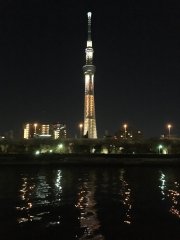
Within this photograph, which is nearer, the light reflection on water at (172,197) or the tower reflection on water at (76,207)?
the tower reflection on water at (76,207)

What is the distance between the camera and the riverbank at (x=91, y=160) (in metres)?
93.2

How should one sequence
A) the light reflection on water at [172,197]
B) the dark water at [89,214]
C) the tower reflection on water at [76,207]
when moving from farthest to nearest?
the light reflection on water at [172,197] < the tower reflection on water at [76,207] < the dark water at [89,214]

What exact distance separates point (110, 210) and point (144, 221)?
442 cm

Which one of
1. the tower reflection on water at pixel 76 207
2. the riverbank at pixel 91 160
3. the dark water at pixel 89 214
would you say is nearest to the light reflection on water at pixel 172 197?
the dark water at pixel 89 214

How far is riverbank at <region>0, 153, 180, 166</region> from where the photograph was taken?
9325 cm

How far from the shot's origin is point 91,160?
9644 cm

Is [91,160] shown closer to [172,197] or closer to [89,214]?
[172,197]

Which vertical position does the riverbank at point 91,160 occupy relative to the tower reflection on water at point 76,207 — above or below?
→ above

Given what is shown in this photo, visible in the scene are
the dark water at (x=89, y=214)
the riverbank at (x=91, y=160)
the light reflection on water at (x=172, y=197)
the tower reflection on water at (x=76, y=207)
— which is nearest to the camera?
the dark water at (x=89, y=214)

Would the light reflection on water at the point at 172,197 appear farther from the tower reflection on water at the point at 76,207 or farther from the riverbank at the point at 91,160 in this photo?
the riverbank at the point at 91,160

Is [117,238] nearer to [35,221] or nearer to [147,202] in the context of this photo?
[35,221]

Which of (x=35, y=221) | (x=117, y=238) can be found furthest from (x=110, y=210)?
(x=117, y=238)

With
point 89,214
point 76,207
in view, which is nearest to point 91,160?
point 76,207

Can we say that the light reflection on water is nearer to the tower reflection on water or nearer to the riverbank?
the tower reflection on water
